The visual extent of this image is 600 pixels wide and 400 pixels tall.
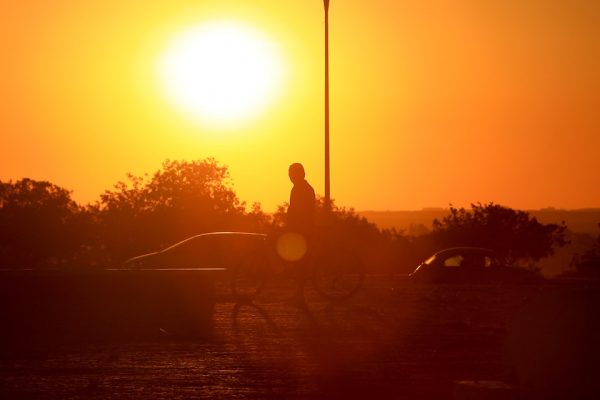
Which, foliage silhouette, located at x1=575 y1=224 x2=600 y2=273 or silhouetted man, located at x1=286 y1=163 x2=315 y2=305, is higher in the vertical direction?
foliage silhouette, located at x1=575 y1=224 x2=600 y2=273

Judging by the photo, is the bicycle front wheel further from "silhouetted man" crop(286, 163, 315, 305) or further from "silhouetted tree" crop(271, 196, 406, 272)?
"silhouetted tree" crop(271, 196, 406, 272)

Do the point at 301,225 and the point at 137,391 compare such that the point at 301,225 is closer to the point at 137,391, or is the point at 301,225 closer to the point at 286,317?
the point at 286,317

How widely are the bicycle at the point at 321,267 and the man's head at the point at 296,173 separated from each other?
3.10ft

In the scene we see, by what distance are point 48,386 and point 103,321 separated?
236 inches

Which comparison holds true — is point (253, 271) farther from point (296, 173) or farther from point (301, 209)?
point (296, 173)

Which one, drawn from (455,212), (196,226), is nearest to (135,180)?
(196,226)

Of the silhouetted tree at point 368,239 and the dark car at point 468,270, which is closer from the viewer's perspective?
the dark car at point 468,270

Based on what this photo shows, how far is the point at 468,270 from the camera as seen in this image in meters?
33.9

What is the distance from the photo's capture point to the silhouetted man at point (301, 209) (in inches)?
661

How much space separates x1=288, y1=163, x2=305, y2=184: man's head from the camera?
17.2 metres

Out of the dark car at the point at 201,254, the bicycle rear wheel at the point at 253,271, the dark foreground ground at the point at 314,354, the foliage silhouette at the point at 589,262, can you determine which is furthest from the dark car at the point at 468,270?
the foliage silhouette at the point at 589,262

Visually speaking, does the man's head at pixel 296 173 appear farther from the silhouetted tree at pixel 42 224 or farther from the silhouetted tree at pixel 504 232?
the silhouetted tree at pixel 42 224

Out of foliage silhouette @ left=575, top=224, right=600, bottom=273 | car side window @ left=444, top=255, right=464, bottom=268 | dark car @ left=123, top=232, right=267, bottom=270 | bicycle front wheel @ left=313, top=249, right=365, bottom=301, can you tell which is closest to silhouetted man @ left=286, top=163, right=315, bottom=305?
bicycle front wheel @ left=313, top=249, right=365, bottom=301

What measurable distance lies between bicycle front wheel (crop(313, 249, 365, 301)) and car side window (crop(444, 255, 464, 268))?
17.1 m
